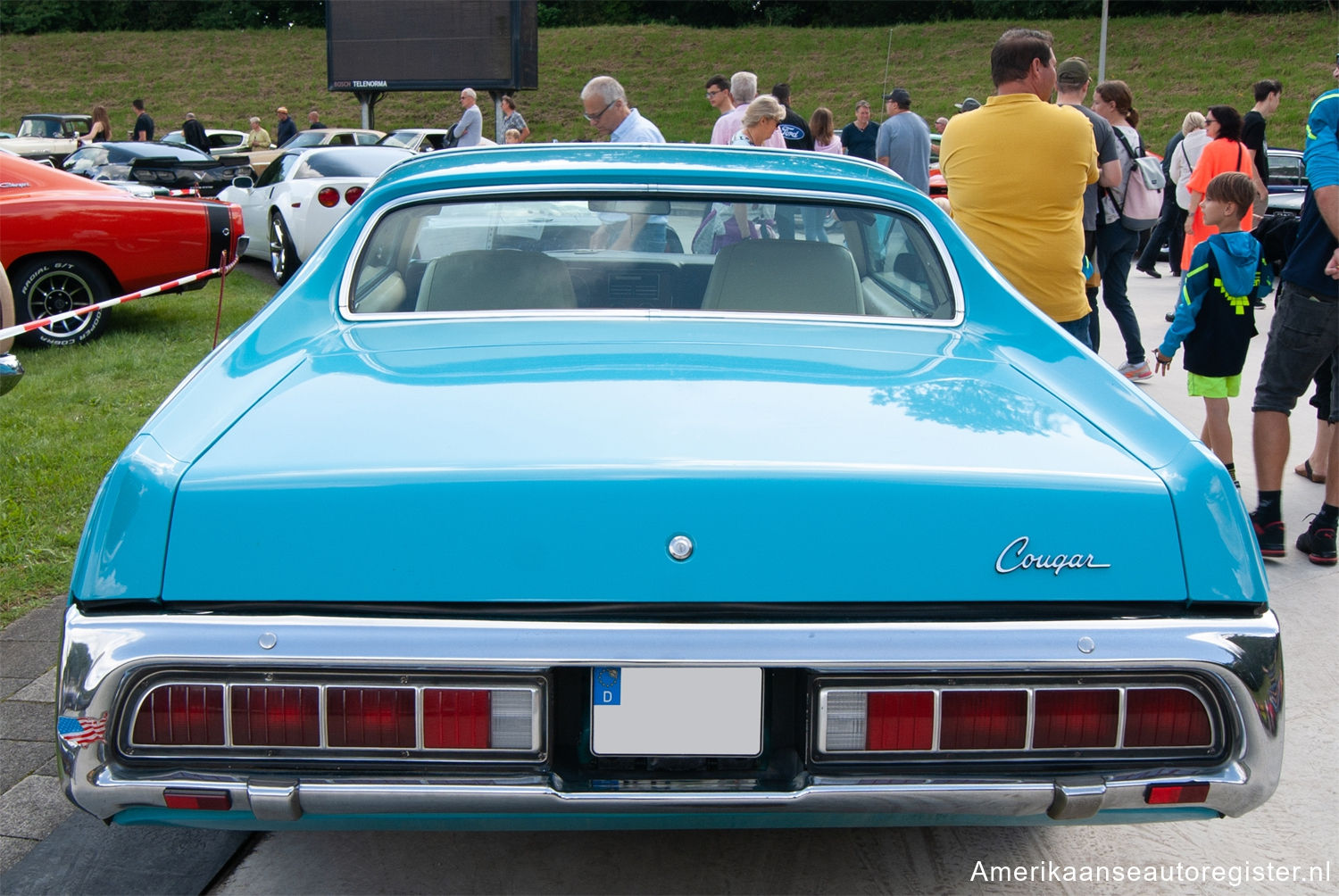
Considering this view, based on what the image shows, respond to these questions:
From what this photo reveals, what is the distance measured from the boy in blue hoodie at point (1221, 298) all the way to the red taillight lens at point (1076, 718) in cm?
310

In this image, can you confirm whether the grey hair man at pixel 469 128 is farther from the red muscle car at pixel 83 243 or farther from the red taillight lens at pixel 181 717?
the red taillight lens at pixel 181 717

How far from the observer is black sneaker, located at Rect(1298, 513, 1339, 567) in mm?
4445

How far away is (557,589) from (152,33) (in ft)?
204

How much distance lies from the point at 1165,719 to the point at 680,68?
48.2 meters

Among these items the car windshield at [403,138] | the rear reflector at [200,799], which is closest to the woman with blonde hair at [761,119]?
the rear reflector at [200,799]

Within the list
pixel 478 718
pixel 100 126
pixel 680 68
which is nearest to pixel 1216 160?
pixel 478 718

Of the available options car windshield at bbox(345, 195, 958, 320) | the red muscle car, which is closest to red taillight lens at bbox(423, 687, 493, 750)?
car windshield at bbox(345, 195, 958, 320)

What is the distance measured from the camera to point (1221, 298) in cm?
474

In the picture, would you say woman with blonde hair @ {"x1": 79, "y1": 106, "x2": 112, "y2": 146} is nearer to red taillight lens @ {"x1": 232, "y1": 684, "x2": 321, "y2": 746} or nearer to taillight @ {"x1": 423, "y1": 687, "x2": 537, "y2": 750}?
red taillight lens @ {"x1": 232, "y1": 684, "x2": 321, "y2": 746}

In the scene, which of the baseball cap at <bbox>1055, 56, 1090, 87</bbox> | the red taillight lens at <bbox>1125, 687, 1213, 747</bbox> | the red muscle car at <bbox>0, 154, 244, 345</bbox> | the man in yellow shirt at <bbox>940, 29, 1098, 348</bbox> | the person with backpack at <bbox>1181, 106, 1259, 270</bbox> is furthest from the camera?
the red muscle car at <bbox>0, 154, 244, 345</bbox>

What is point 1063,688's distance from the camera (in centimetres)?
187

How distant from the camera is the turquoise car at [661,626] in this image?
1802 millimetres

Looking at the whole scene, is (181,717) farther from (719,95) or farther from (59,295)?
(719,95)

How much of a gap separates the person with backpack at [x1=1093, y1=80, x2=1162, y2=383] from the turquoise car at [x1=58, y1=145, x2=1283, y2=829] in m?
5.35
